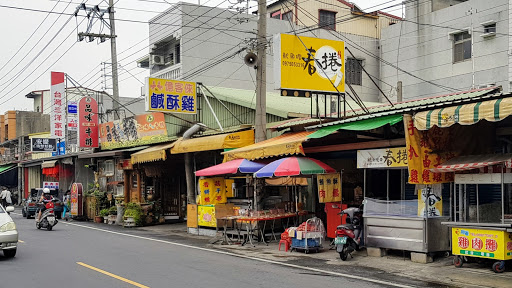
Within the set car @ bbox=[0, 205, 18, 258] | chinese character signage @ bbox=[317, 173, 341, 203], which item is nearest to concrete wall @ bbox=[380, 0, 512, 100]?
chinese character signage @ bbox=[317, 173, 341, 203]

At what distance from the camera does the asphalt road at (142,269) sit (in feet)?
31.8

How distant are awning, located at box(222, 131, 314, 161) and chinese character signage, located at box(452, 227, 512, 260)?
5425 millimetres

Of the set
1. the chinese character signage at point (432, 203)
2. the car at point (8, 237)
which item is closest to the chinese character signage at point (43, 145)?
the car at point (8, 237)

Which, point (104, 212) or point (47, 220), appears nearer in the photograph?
point (47, 220)

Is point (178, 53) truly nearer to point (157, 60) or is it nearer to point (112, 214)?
point (157, 60)

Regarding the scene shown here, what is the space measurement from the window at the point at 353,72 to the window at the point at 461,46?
23.7 ft

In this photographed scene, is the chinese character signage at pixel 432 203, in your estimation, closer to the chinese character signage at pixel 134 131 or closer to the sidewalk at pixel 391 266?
the sidewalk at pixel 391 266

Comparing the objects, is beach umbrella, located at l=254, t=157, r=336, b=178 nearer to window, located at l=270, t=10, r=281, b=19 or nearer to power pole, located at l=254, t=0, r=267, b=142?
power pole, located at l=254, t=0, r=267, b=142

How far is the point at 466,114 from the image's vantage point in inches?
402

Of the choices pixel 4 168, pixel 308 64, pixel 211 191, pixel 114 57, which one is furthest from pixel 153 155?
pixel 4 168

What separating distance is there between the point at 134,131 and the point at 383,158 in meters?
17.3

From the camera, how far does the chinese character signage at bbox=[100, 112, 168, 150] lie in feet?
83.4

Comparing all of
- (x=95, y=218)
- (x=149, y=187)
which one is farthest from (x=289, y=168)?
(x=95, y=218)

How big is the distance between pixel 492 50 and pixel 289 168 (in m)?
15.0
